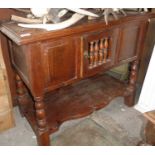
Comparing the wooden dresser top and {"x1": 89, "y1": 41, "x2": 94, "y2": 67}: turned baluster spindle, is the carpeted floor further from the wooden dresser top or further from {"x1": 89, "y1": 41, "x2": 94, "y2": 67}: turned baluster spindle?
the wooden dresser top

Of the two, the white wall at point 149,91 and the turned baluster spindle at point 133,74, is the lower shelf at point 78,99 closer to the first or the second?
the turned baluster spindle at point 133,74

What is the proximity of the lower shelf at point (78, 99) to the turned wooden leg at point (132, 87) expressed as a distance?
0.06m

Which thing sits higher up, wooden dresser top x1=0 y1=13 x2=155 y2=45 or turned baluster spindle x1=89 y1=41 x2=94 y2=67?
wooden dresser top x1=0 y1=13 x2=155 y2=45

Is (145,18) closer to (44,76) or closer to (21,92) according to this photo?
(44,76)

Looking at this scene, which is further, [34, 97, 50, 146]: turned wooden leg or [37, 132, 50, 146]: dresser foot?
[37, 132, 50, 146]: dresser foot

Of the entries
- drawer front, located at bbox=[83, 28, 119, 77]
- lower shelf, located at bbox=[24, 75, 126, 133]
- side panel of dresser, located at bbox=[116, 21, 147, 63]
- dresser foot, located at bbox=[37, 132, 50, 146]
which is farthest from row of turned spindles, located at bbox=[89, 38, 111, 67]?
dresser foot, located at bbox=[37, 132, 50, 146]

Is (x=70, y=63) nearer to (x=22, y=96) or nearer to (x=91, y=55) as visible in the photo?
(x=91, y=55)

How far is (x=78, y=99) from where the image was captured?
1.78 m

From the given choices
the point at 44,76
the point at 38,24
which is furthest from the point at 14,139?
the point at 38,24

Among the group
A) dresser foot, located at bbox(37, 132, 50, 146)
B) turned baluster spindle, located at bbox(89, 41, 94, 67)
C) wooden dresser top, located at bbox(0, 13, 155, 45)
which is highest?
wooden dresser top, located at bbox(0, 13, 155, 45)

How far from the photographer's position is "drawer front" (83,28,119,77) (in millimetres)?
1371

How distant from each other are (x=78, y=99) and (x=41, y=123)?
437 millimetres

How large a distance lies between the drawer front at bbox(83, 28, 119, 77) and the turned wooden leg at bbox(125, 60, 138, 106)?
37 cm

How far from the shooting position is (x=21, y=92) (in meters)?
1.77
